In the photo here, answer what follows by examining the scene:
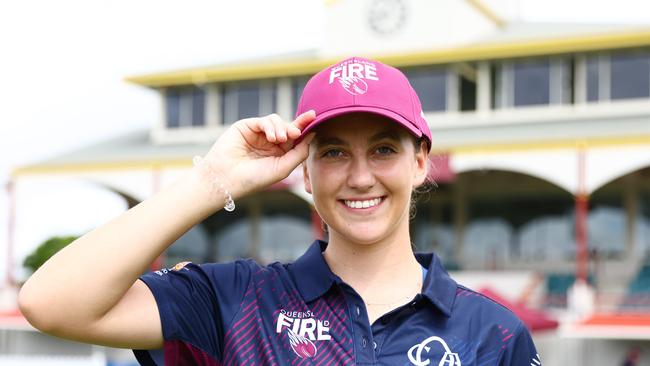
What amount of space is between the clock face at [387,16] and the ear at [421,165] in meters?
22.5

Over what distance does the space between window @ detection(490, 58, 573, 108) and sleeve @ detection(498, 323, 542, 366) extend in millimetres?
21218

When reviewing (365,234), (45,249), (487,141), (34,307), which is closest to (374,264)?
(365,234)

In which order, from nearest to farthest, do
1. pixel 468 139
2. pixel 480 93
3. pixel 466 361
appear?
1. pixel 466 361
2. pixel 468 139
3. pixel 480 93

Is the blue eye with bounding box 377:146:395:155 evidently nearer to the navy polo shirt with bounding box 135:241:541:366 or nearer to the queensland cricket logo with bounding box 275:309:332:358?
the navy polo shirt with bounding box 135:241:541:366

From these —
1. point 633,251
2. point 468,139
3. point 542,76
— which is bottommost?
point 633,251

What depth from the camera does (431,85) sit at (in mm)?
24641

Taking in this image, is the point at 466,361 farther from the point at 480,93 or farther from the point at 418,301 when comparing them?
the point at 480,93

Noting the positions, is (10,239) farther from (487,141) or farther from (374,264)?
(374,264)

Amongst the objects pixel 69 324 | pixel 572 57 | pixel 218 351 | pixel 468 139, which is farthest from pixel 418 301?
pixel 572 57

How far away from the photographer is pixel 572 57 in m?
23.3

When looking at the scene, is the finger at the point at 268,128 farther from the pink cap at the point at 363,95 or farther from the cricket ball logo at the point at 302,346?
the cricket ball logo at the point at 302,346

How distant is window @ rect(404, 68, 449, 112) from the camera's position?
80.4ft

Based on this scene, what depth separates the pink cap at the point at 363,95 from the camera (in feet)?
8.45

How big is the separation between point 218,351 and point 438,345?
0.54 meters
